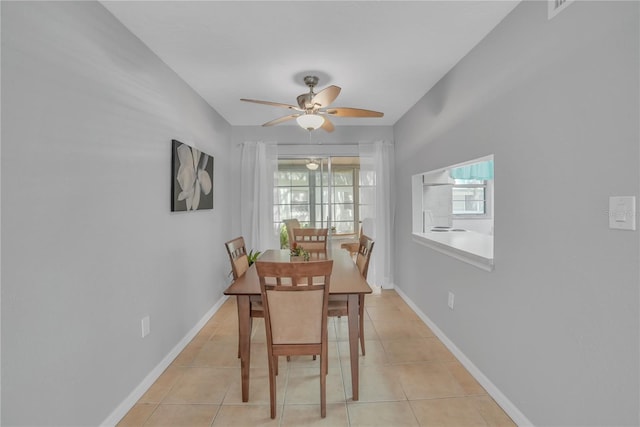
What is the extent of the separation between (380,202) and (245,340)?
3211 millimetres

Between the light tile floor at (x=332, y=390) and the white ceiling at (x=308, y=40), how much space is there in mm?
2433

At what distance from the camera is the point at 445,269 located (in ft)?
10.0

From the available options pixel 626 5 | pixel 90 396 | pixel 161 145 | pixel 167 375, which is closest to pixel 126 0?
pixel 161 145

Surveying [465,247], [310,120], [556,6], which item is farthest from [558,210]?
[310,120]

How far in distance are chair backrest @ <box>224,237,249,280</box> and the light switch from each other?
2.33m

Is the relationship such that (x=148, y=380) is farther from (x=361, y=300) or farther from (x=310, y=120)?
(x=310, y=120)

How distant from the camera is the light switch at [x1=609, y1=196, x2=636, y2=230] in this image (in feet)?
4.13

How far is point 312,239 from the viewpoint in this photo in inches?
161

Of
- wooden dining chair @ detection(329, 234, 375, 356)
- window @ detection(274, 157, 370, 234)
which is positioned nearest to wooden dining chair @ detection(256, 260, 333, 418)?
wooden dining chair @ detection(329, 234, 375, 356)

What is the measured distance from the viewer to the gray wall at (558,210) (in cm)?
131

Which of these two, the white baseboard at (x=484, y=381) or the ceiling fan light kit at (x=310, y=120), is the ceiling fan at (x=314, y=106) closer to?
the ceiling fan light kit at (x=310, y=120)

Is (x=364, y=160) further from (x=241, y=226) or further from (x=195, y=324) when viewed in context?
(x=195, y=324)

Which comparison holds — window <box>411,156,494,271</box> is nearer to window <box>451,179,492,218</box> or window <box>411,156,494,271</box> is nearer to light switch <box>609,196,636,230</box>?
window <box>451,179,492,218</box>

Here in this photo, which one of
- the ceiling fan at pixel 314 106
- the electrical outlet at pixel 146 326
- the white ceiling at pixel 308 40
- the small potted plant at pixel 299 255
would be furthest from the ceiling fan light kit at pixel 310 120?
the electrical outlet at pixel 146 326
